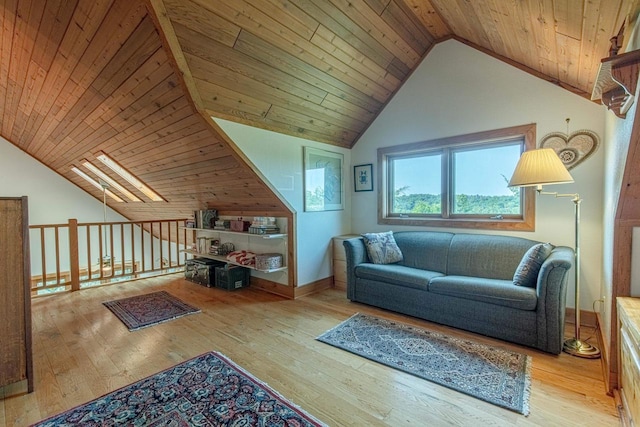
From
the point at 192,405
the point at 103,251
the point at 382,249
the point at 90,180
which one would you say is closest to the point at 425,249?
the point at 382,249

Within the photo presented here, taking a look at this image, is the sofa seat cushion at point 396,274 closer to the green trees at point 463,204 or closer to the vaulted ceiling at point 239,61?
the green trees at point 463,204

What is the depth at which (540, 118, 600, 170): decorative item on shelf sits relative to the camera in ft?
8.62

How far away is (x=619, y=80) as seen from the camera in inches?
44.3

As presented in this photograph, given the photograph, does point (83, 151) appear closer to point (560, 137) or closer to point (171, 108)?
point (171, 108)

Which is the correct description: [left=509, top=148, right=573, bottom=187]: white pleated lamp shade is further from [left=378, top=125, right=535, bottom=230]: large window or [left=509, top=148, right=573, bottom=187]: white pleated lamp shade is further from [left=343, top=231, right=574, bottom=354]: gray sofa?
[left=378, top=125, right=535, bottom=230]: large window

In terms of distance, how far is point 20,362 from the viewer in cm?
184

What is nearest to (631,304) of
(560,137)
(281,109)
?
(560,137)

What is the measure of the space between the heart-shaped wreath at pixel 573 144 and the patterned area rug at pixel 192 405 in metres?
3.06

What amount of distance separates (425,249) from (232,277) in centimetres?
252

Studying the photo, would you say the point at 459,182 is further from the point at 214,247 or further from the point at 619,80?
the point at 214,247

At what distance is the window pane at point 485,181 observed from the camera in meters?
3.12

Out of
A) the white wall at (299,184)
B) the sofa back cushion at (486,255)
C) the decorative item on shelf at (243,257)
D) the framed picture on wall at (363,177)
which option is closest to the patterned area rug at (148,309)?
the decorative item on shelf at (243,257)

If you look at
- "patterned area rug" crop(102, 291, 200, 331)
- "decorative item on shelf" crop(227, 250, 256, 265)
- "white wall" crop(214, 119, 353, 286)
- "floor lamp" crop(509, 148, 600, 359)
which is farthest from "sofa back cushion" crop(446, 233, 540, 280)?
"patterned area rug" crop(102, 291, 200, 331)

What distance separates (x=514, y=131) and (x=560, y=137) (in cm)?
38
